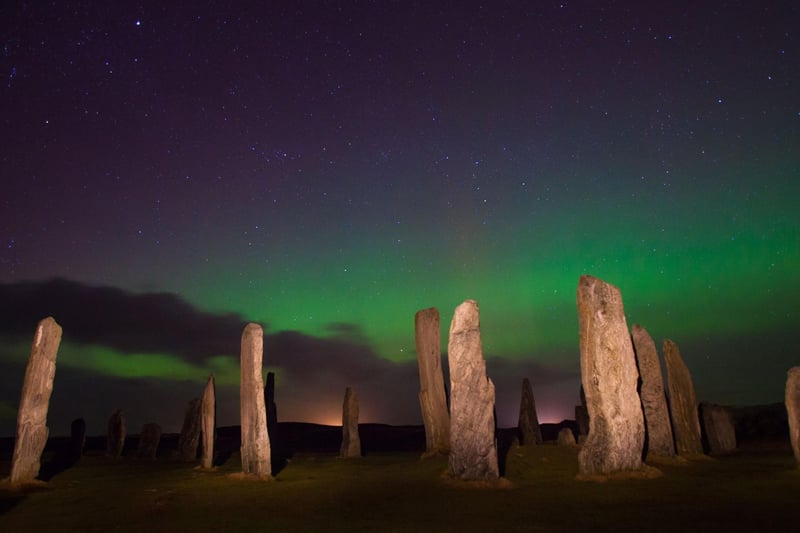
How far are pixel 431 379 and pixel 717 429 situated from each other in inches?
384

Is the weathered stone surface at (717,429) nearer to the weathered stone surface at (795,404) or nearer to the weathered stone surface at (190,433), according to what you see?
the weathered stone surface at (795,404)

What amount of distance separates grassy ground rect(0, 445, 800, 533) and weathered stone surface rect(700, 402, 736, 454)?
14.0ft

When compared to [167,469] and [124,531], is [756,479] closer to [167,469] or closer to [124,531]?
[124,531]

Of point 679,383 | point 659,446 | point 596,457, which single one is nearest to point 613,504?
point 596,457

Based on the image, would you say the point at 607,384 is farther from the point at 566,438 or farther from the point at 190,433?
the point at 190,433

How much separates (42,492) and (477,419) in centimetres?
958

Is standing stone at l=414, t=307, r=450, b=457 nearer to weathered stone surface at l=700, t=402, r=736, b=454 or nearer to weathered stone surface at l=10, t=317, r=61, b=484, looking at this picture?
weathered stone surface at l=700, t=402, r=736, b=454

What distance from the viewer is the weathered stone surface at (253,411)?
13.6 metres

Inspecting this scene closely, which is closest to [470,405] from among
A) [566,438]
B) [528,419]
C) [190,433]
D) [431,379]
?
[431,379]

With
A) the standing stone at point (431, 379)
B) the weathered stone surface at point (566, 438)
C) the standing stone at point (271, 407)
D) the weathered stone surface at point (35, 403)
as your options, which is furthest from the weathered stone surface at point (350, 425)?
the weathered stone surface at point (35, 403)

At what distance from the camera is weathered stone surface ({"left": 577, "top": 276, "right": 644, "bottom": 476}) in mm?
11562

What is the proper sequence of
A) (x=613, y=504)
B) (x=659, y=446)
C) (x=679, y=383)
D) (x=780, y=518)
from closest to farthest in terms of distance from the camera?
(x=780, y=518) < (x=613, y=504) < (x=659, y=446) < (x=679, y=383)

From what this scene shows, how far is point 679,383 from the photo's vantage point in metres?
16.8

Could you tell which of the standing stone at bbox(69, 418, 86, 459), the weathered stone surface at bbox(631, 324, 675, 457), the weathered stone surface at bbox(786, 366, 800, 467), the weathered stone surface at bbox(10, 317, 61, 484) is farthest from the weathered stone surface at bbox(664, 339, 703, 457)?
the standing stone at bbox(69, 418, 86, 459)
